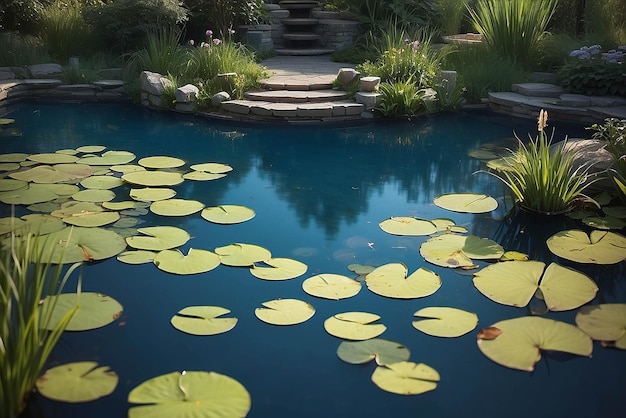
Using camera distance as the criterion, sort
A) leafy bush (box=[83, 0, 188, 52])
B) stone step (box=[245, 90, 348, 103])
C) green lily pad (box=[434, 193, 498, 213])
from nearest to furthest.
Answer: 1. green lily pad (box=[434, 193, 498, 213])
2. stone step (box=[245, 90, 348, 103])
3. leafy bush (box=[83, 0, 188, 52])

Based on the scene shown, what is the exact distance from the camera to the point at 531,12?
808 centimetres

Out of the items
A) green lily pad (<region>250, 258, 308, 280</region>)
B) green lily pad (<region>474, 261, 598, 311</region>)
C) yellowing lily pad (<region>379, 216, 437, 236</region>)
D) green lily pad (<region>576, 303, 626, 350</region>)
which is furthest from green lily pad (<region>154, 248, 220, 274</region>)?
green lily pad (<region>576, 303, 626, 350</region>)

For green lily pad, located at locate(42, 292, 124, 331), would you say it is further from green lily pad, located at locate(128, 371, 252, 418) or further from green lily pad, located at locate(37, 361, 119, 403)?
green lily pad, located at locate(128, 371, 252, 418)

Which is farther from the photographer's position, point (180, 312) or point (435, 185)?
point (435, 185)

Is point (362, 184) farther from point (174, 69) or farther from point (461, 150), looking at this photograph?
point (174, 69)

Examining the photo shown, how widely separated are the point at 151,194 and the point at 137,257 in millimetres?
1082

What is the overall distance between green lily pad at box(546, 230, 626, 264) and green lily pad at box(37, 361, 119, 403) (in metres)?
2.57

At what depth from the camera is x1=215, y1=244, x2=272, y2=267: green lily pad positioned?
3.74 metres

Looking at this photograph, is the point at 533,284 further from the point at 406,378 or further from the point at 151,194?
the point at 151,194

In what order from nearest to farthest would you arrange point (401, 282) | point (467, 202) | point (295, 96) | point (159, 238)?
point (401, 282) < point (159, 238) < point (467, 202) < point (295, 96)

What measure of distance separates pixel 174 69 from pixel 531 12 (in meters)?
4.37

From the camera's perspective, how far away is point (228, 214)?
4.46 m

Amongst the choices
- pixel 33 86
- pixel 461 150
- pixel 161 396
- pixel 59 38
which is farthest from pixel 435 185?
pixel 59 38

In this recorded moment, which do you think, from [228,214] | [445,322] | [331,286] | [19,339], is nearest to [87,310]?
[19,339]
